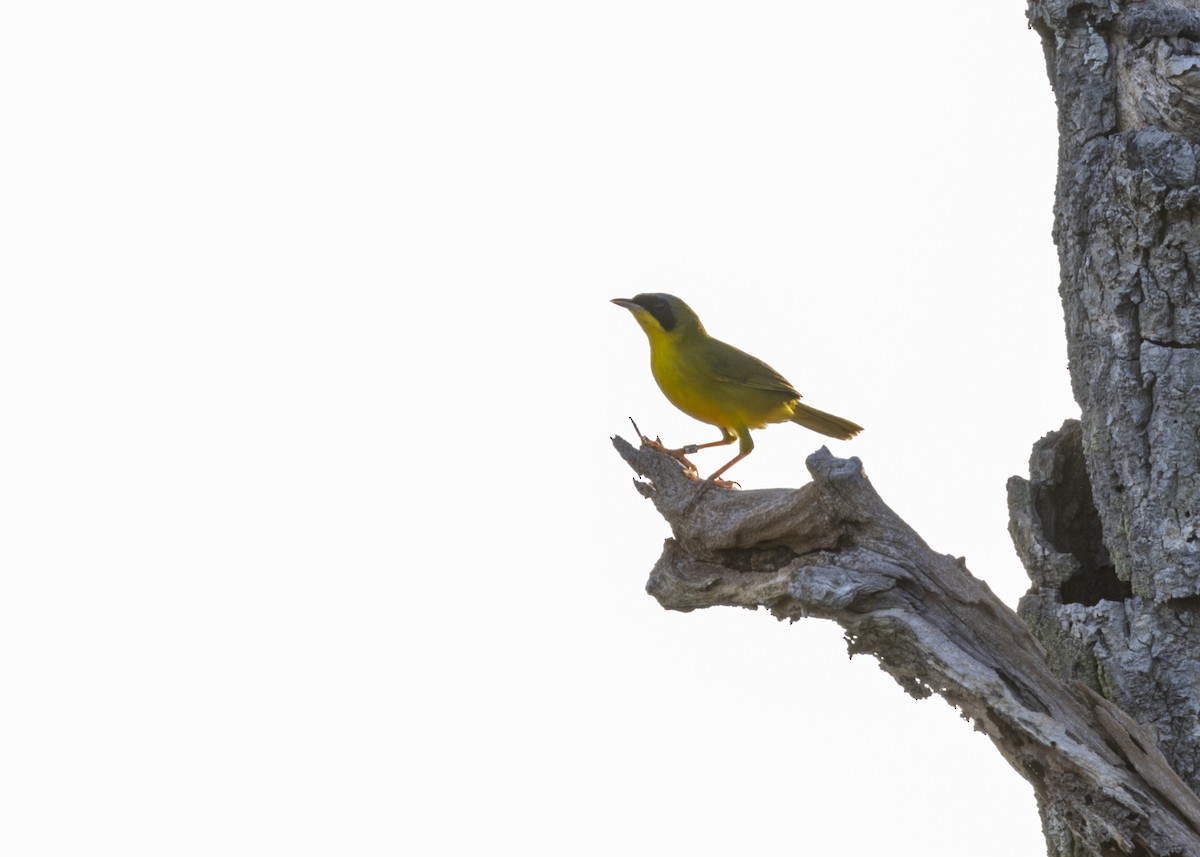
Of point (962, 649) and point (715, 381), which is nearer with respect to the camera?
point (962, 649)

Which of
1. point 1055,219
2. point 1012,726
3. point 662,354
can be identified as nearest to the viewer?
point 1012,726

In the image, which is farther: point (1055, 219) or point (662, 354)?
point (662, 354)

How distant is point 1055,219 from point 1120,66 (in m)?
0.57

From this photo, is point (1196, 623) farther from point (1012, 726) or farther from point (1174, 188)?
point (1174, 188)

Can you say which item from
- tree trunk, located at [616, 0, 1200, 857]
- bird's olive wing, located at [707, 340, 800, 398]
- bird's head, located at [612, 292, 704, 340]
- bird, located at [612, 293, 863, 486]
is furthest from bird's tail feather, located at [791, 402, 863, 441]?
tree trunk, located at [616, 0, 1200, 857]

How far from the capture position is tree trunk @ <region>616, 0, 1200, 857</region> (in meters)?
4.65

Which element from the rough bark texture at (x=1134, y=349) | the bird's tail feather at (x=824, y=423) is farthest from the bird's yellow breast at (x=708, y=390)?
the rough bark texture at (x=1134, y=349)

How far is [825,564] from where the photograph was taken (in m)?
4.82

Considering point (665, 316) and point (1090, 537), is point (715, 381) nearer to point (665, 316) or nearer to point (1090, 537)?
point (665, 316)

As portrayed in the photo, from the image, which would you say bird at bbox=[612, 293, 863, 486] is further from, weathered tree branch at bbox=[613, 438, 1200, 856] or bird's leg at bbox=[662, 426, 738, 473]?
weathered tree branch at bbox=[613, 438, 1200, 856]

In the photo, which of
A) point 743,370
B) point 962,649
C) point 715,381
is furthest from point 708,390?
point 962,649

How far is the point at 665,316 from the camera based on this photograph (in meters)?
7.85

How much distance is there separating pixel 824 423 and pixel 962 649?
340cm

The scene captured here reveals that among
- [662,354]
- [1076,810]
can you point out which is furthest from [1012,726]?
[662,354]
